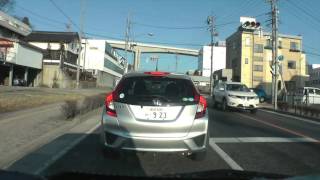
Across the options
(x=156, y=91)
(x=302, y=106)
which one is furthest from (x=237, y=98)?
(x=156, y=91)

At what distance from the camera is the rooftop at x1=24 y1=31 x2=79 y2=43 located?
68.6m

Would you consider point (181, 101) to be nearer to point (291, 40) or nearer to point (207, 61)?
point (291, 40)

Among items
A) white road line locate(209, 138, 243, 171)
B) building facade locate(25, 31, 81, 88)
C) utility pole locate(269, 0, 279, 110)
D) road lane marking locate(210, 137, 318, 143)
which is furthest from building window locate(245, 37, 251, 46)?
white road line locate(209, 138, 243, 171)

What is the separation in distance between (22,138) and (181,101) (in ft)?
16.4

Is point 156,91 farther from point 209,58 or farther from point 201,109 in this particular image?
point 209,58

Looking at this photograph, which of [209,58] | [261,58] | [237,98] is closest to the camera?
[237,98]

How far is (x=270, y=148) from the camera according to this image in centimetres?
1113

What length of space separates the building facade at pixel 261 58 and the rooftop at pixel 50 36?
99.9 feet

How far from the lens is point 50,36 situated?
70312 millimetres

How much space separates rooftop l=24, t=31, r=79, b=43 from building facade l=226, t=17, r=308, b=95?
99.9 ft

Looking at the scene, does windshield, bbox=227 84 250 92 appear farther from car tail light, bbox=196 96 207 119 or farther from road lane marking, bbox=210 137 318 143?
car tail light, bbox=196 96 207 119

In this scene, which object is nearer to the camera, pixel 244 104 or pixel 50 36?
pixel 244 104

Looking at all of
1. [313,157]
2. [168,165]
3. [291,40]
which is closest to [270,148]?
[313,157]

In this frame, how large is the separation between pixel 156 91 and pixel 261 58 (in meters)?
80.4
